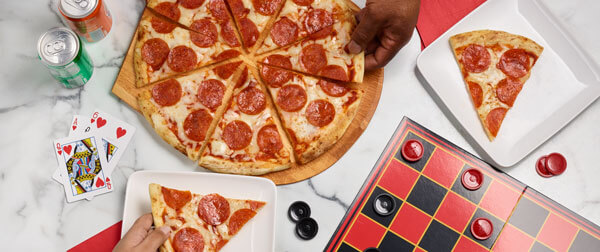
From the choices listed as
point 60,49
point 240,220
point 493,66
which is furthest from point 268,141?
point 493,66

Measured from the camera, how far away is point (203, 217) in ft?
14.0

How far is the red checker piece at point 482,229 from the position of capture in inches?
179

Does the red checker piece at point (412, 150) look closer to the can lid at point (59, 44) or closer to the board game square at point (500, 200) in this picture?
the board game square at point (500, 200)

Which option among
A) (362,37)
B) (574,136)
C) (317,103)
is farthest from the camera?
(574,136)

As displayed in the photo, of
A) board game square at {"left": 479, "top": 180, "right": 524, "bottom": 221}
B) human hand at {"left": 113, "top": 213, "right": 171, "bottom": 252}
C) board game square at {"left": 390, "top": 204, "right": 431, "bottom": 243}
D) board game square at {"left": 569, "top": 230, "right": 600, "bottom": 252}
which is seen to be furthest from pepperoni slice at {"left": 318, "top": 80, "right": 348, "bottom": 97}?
board game square at {"left": 569, "top": 230, "right": 600, "bottom": 252}

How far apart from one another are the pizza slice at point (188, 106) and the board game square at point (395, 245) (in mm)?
1978

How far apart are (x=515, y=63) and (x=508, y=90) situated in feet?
0.94

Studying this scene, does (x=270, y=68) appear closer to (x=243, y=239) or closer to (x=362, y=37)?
(x=362, y=37)

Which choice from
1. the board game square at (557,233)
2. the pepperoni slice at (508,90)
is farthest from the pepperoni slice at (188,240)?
the board game square at (557,233)

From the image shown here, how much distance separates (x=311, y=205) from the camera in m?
4.60

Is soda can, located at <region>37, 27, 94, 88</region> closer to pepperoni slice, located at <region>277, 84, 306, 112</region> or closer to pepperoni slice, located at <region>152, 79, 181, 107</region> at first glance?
pepperoni slice, located at <region>152, 79, 181, 107</region>

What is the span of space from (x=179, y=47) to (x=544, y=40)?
12.0ft

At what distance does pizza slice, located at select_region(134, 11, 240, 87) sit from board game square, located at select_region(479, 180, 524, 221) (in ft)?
9.56

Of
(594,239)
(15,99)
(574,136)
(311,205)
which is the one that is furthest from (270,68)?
(594,239)
